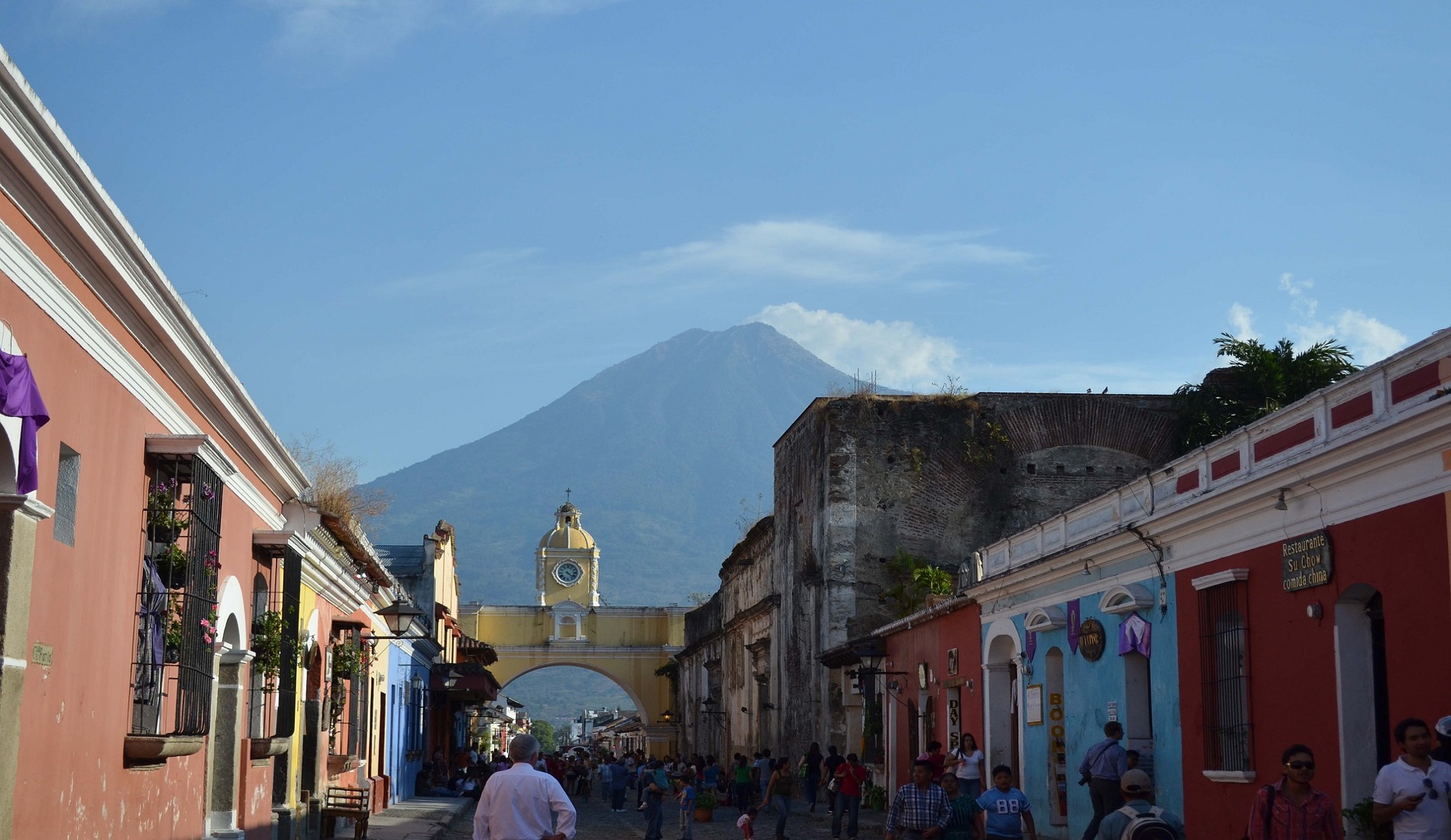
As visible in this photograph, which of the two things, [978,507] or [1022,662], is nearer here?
[1022,662]

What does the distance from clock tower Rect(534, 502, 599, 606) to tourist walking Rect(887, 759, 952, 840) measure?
68.4 m

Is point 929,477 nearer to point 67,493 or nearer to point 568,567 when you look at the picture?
point 67,493

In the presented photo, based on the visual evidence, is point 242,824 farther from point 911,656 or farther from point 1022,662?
point 911,656

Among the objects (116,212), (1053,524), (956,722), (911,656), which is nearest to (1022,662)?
(1053,524)

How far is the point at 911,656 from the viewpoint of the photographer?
2384 cm

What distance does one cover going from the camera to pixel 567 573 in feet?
261

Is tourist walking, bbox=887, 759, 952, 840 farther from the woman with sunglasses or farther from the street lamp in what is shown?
the street lamp

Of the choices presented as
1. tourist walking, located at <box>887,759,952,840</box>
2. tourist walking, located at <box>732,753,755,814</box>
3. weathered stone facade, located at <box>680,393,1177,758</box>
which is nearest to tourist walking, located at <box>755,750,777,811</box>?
tourist walking, located at <box>732,753,755,814</box>

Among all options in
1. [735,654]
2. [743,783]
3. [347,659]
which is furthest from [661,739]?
[347,659]

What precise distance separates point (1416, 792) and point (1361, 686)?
2.91 metres

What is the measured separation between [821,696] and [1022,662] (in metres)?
11.7

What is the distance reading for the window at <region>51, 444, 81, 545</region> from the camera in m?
7.91

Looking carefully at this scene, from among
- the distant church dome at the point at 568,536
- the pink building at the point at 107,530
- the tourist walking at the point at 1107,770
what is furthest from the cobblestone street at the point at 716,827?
the distant church dome at the point at 568,536

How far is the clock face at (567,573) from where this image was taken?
79125 millimetres
